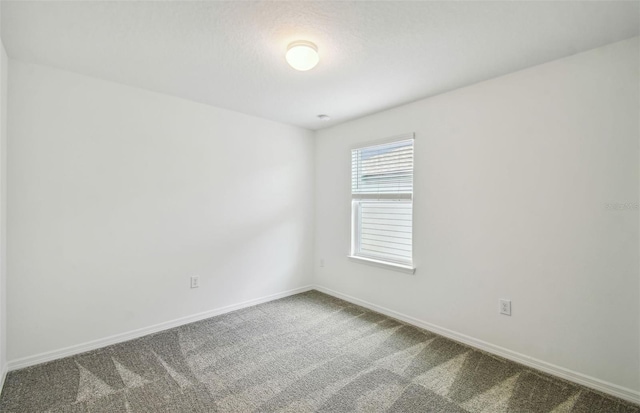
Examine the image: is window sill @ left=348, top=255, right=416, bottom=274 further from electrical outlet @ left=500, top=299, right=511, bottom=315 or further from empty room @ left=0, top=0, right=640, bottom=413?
electrical outlet @ left=500, top=299, right=511, bottom=315

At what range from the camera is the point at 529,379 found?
6.98ft

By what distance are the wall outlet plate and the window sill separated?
83 centimetres

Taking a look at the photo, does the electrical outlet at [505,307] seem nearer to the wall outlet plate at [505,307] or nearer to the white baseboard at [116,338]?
the wall outlet plate at [505,307]

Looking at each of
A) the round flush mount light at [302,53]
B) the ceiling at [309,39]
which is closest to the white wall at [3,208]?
the ceiling at [309,39]

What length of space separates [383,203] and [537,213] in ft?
5.01

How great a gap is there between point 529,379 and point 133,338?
3294mm

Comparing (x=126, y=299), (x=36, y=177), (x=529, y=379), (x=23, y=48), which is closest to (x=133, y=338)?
(x=126, y=299)

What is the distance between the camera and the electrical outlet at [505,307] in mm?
2420

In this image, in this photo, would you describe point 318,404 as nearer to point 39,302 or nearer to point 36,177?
point 39,302

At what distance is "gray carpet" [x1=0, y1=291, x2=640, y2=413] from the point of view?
187 cm

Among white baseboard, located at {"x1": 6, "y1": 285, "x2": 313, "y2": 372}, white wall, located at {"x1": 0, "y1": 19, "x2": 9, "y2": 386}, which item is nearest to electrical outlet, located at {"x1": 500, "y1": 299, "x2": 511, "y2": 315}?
white baseboard, located at {"x1": 6, "y1": 285, "x2": 313, "y2": 372}

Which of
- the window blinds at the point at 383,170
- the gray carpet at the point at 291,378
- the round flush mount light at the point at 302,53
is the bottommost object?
the gray carpet at the point at 291,378

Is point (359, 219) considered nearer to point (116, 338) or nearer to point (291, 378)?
point (291, 378)

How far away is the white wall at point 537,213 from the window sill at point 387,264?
0.33 feet
